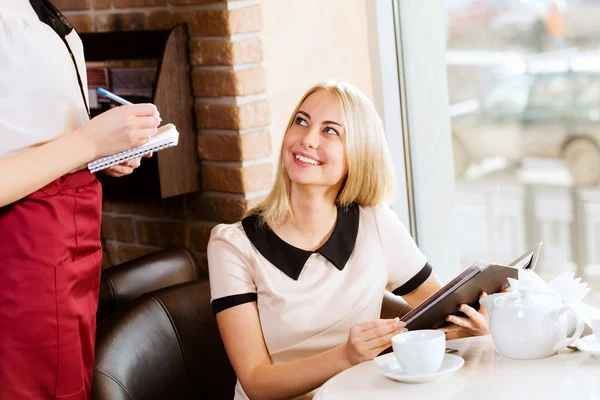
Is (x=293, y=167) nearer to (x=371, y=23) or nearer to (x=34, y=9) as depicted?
(x=34, y=9)

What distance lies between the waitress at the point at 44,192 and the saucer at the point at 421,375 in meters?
0.55

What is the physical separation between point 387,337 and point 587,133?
43.9 inches

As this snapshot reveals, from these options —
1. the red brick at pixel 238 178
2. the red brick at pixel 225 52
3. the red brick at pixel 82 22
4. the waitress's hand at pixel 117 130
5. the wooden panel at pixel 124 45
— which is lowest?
the red brick at pixel 238 178

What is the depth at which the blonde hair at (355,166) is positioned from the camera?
1.87m

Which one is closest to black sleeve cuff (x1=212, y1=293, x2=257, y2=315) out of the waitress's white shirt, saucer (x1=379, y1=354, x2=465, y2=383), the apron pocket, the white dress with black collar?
the white dress with black collar

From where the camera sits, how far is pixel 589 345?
145cm

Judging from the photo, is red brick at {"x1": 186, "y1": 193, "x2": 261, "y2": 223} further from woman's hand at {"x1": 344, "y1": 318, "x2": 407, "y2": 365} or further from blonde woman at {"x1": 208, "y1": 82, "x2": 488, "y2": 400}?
woman's hand at {"x1": 344, "y1": 318, "x2": 407, "y2": 365}

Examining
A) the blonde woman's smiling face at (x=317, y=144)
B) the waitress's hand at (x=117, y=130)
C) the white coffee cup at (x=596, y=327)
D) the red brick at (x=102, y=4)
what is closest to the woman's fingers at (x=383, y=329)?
the white coffee cup at (x=596, y=327)

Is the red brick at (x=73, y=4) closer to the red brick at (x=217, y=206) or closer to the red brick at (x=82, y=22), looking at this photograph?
the red brick at (x=82, y=22)

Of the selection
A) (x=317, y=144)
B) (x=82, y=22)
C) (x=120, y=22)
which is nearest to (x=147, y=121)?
(x=317, y=144)

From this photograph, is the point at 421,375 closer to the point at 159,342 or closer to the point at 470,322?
the point at 470,322

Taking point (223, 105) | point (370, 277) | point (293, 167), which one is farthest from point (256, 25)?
point (370, 277)

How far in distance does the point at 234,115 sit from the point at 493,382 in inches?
44.4

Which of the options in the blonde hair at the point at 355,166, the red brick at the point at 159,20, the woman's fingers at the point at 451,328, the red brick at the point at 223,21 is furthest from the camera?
the red brick at the point at 159,20
